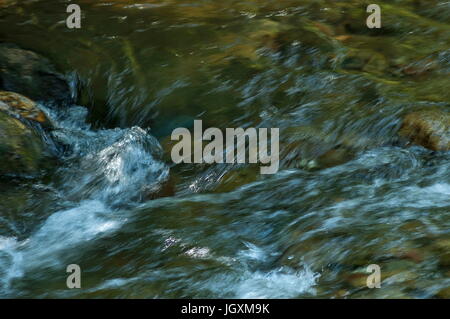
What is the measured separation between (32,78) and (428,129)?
12.9ft

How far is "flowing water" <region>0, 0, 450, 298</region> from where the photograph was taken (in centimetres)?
493

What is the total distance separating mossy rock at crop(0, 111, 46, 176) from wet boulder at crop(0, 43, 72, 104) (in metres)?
1.00

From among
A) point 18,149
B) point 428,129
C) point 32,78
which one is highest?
point 32,78

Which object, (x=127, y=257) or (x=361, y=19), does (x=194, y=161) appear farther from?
(x=361, y=19)

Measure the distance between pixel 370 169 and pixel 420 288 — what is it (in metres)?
1.78

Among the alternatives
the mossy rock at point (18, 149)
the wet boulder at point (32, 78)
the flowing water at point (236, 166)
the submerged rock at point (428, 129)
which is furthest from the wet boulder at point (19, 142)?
the submerged rock at point (428, 129)

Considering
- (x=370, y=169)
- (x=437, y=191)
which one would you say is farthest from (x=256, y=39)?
(x=437, y=191)

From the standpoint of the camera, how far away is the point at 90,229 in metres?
5.87

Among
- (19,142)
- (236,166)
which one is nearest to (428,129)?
(236,166)

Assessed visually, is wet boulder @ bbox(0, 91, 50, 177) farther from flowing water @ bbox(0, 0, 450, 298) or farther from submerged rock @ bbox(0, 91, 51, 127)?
flowing water @ bbox(0, 0, 450, 298)

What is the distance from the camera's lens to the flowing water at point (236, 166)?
493cm

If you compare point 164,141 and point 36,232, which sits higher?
point 164,141

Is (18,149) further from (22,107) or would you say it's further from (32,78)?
(32,78)

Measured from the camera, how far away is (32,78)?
7734 mm
